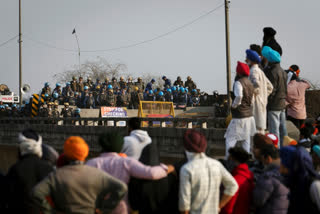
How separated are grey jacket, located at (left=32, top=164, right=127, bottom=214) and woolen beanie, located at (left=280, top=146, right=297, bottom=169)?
1.80 metres

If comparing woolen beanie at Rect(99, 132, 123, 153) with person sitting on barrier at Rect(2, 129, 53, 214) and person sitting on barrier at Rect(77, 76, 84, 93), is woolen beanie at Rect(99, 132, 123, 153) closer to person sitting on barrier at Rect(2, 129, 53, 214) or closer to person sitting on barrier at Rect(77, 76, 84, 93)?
person sitting on barrier at Rect(2, 129, 53, 214)

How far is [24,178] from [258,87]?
16.7 feet

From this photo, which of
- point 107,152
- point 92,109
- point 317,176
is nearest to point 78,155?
point 107,152

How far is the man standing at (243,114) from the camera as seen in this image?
9055 millimetres

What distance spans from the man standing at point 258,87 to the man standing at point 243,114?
187 mm

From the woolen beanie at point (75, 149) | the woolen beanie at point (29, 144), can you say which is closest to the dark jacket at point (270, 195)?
the woolen beanie at point (75, 149)

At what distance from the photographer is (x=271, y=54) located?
32.0 ft

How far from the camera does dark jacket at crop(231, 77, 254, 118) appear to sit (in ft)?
29.8

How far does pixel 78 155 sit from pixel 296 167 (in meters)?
2.36

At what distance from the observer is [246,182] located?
6035 mm

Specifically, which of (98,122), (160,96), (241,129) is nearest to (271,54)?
(241,129)

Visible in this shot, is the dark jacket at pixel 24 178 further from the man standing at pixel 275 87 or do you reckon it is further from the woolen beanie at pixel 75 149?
the man standing at pixel 275 87

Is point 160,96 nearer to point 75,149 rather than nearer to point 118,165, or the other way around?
point 118,165

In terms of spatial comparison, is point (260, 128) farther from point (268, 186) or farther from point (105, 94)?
point (105, 94)
